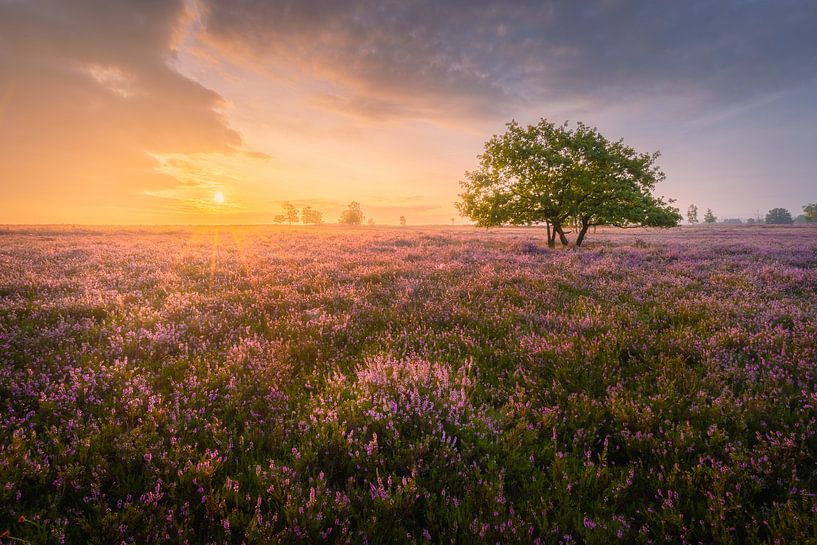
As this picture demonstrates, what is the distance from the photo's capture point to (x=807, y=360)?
4164mm

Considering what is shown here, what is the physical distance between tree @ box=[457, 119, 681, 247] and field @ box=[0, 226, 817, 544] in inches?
527

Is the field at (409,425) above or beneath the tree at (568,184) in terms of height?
beneath

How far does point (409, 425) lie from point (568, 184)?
19.3 m

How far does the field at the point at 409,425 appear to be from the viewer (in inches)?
90.8

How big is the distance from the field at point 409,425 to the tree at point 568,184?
13.4 meters

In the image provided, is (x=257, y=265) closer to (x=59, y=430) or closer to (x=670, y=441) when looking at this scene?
(x=59, y=430)

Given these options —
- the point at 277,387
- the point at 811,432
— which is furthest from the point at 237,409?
the point at 811,432

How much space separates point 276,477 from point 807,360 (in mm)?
5911

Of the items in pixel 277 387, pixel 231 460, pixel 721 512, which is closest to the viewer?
pixel 721 512

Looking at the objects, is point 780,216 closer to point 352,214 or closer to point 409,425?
point 352,214

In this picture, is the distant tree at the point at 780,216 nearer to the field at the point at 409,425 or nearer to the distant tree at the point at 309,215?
the distant tree at the point at 309,215

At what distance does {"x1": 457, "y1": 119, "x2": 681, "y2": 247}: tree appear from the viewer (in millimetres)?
18375

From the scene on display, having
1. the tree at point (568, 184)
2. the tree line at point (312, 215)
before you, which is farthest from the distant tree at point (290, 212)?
the tree at point (568, 184)

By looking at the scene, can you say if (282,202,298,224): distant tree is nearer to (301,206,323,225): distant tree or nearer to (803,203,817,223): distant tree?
(301,206,323,225): distant tree
